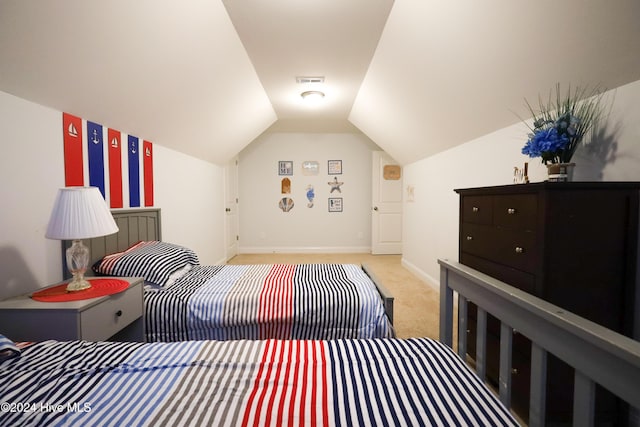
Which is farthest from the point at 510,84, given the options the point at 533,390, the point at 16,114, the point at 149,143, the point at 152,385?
the point at 149,143

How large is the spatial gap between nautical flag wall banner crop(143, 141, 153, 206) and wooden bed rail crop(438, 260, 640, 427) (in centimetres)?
276

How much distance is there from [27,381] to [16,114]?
143cm

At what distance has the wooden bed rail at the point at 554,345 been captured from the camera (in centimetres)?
62

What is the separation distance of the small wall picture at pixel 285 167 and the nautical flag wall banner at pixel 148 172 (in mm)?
3123

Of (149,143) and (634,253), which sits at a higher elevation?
(149,143)

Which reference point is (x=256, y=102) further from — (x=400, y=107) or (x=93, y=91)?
(x=93, y=91)

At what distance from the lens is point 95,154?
6.91ft

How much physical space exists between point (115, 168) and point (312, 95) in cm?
231

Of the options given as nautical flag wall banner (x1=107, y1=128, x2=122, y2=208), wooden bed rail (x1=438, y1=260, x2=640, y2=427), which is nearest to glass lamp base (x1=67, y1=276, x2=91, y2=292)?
nautical flag wall banner (x1=107, y1=128, x2=122, y2=208)

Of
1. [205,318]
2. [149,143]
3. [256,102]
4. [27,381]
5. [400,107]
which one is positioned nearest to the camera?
[27,381]

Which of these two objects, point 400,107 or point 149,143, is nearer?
point 149,143

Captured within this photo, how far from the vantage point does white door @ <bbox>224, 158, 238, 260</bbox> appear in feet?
17.2

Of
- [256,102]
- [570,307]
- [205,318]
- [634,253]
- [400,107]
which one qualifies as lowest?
[205,318]

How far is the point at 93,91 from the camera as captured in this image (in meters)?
1.82
